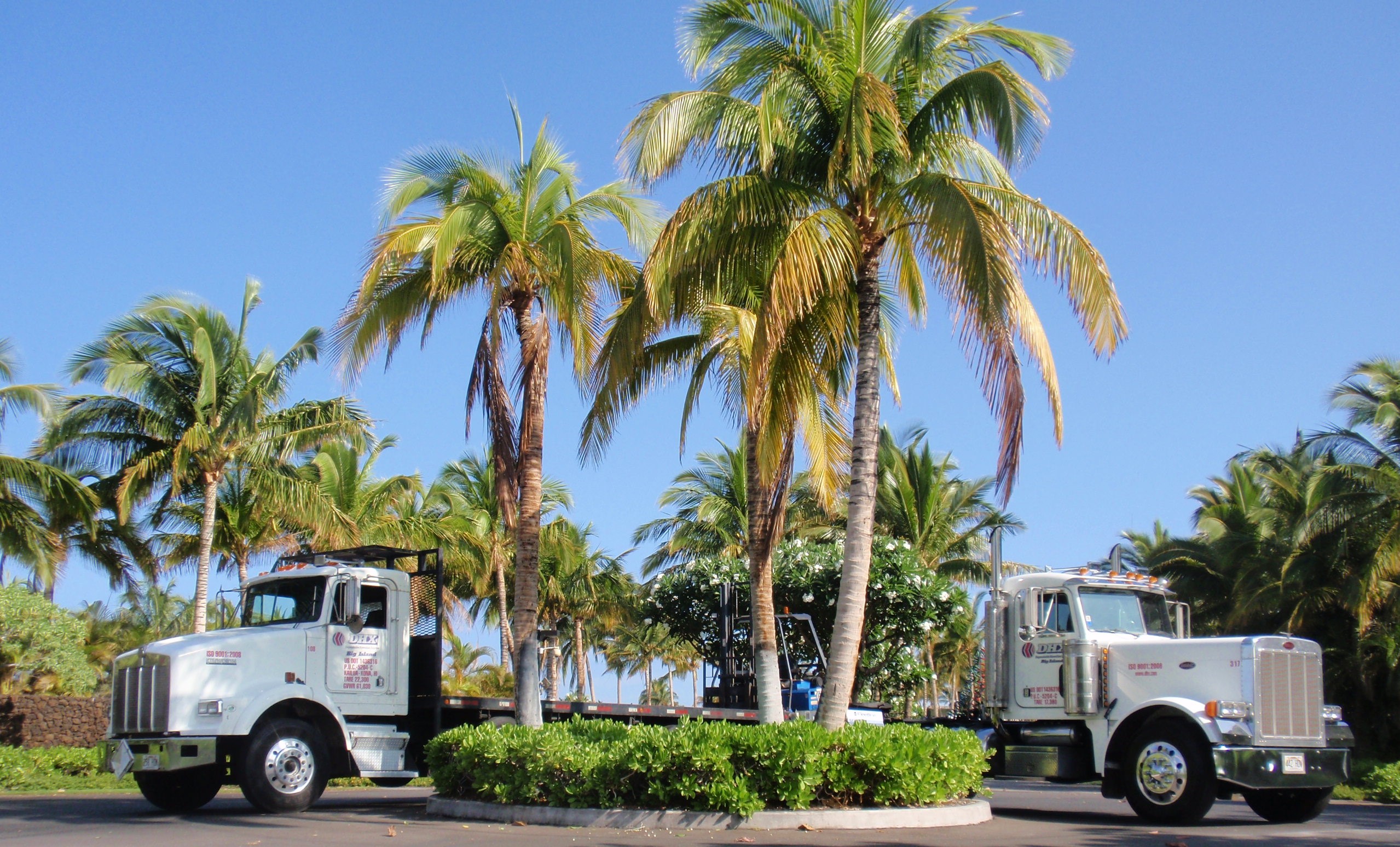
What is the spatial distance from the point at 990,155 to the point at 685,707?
786 cm

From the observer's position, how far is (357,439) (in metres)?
26.7

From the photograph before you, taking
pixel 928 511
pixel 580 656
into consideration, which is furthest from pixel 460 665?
pixel 928 511

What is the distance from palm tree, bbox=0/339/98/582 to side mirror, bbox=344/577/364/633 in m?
12.6

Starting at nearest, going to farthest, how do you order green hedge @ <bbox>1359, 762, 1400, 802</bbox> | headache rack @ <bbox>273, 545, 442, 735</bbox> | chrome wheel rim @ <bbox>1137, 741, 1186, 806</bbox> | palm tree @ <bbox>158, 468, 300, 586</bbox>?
1. chrome wheel rim @ <bbox>1137, 741, 1186, 806</bbox>
2. headache rack @ <bbox>273, 545, 442, 735</bbox>
3. green hedge @ <bbox>1359, 762, 1400, 802</bbox>
4. palm tree @ <bbox>158, 468, 300, 586</bbox>

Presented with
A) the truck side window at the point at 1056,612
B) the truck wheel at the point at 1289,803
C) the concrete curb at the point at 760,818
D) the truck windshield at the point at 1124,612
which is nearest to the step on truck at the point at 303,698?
the concrete curb at the point at 760,818

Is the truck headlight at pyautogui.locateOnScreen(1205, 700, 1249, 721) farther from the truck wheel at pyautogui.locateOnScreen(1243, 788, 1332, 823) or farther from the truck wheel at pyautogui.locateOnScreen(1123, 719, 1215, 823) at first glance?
the truck wheel at pyautogui.locateOnScreen(1243, 788, 1332, 823)

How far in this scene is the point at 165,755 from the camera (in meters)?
13.7

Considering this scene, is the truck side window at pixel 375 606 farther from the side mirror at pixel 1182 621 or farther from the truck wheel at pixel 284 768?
the side mirror at pixel 1182 621

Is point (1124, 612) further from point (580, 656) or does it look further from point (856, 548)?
point (580, 656)

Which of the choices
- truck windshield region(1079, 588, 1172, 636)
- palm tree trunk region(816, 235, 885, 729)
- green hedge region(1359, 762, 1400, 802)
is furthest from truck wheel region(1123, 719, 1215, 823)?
green hedge region(1359, 762, 1400, 802)

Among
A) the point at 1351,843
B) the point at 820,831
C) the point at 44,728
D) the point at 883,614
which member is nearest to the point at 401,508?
the point at 44,728

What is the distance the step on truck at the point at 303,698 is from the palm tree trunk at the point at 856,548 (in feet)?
9.46

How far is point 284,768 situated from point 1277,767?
1123 cm

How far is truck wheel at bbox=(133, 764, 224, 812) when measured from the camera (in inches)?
575
